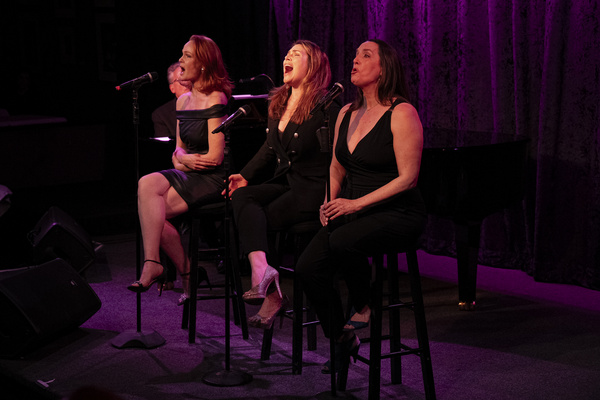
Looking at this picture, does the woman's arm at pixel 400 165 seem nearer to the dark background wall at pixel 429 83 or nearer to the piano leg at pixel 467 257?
the dark background wall at pixel 429 83

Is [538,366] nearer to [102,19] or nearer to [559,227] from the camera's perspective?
[559,227]

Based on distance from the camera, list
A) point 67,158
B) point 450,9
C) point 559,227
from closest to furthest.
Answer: point 559,227, point 450,9, point 67,158

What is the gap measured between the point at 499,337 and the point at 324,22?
11.9 ft

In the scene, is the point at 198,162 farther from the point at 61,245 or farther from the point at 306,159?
the point at 61,245

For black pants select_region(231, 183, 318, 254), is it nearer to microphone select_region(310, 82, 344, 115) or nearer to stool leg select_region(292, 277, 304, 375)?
stool leg select_region(292, 277, 304, 375)

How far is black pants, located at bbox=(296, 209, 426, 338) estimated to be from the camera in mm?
3297

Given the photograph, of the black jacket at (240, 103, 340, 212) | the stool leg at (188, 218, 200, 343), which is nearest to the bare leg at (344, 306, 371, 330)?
the black jacket at (240, 103, 340, 212)

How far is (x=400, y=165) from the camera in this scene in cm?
333

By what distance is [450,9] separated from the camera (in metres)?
6.08

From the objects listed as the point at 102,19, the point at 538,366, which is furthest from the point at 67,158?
the point at 538,366

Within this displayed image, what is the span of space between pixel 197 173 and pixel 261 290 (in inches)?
40.9

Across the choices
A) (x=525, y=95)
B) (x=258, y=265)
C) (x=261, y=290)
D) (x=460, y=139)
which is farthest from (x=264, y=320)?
(x=525, y=95)


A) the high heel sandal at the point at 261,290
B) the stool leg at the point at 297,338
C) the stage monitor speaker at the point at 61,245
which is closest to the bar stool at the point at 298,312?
the stool leg at the point at 297,338

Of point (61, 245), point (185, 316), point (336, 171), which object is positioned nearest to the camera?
point (336, 171)
